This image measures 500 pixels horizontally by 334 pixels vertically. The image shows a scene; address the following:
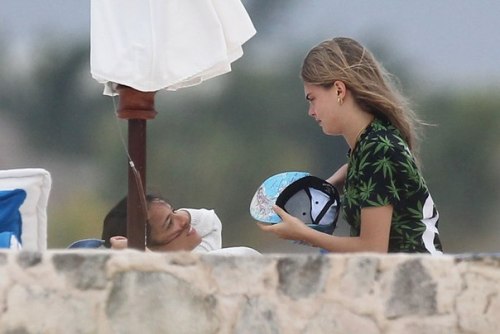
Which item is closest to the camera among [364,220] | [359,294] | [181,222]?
[359,294]

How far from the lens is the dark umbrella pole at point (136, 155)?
3.38 metres

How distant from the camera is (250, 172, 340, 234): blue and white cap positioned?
345cm

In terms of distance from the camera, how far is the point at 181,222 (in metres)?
4.00

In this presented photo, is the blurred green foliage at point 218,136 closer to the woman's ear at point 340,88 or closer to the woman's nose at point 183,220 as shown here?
the woman's nose at point 183,220

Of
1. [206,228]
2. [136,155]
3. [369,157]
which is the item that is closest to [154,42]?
[136,155]

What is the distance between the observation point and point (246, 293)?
2.62 meters

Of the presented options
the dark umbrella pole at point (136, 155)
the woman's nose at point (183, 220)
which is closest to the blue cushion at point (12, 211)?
the dark umbrella pole at point (136, 155)

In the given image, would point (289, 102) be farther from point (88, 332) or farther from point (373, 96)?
point (88, 332)

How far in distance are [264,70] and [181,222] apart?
2.68m

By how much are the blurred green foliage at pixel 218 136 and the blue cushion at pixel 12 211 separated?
3.04 metres

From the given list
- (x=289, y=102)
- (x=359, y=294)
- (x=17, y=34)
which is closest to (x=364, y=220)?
(x=359, y=294)

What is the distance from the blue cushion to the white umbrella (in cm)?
32

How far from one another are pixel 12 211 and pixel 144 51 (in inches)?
23.2

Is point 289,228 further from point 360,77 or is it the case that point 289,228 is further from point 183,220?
point 183,220
